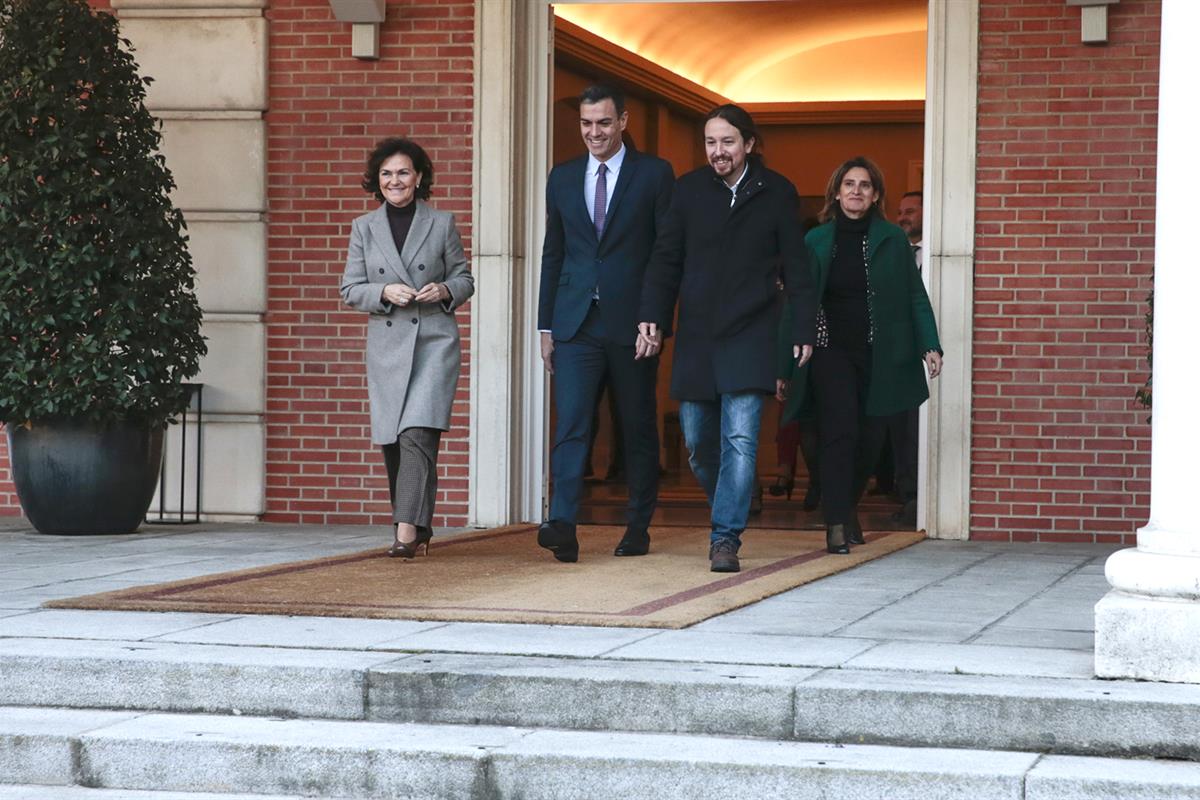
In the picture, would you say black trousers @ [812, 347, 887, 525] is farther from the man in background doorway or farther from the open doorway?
the open doorway

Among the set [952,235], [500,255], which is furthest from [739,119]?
[500,255]

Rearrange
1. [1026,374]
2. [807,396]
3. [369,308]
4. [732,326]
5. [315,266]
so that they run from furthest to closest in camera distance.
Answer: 1. [315,266]
2. [1026,374]
3. [807,396]
4. [369,308]
5. [732,326]

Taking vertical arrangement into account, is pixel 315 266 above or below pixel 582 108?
below

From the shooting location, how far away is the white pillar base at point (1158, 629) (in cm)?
459

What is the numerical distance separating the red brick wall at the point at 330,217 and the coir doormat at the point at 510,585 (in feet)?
4.01

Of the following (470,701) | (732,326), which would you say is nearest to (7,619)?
(470,701)

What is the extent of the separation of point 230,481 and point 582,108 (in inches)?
128

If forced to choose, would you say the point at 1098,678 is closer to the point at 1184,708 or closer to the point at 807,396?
the point at 1184,708

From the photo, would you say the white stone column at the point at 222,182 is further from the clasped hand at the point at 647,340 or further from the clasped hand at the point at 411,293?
the clasped hand at the point at 647,340

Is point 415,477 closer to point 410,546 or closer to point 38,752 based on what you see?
point 410,546

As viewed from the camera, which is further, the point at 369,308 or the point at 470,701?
the point at 369,308

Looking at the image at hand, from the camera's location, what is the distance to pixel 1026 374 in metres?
8.80

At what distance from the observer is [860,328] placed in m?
7.89

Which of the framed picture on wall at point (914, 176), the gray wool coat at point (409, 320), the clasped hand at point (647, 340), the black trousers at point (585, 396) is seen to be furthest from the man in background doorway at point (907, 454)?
the framed picture on wall at point (914, 176)
